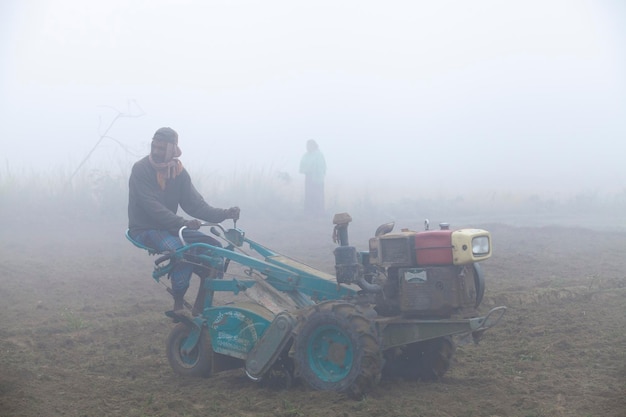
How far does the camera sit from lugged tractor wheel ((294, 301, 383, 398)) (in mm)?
5547

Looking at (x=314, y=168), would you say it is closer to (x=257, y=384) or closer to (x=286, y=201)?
(x=286, y=201)

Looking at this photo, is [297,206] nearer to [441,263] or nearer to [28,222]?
[28,222]

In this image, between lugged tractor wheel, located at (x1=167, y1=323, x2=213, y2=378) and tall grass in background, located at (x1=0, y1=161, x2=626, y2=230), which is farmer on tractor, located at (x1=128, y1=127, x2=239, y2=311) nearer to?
lugged tractor wheel, located at (x1=167, y1=323, x2=213, y2=378)

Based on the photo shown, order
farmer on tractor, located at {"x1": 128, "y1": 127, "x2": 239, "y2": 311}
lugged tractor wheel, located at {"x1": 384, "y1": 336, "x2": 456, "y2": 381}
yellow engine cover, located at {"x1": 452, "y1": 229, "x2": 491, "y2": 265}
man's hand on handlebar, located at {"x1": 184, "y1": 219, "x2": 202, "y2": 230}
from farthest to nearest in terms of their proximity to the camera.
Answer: farmer on tractor, located at {"x1": 128, "y1": 127, "x2": 239, "y2": 311} → man's hand on handlebar, located at {"x1": 184, "y1": 219, "x2": 202, "y2": 230} → lugged tractor wheel, located at {"x1": 384, "y1": 336, "x2": 456, "y2": 381} → yellow engine cover, located at {"x1": 452, "y1": 229, "x2": 491, "y2": 265}

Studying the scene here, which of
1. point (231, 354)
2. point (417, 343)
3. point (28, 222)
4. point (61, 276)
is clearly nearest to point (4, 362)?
point (231, 354)

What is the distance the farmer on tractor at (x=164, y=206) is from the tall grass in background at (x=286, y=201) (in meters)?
11.8

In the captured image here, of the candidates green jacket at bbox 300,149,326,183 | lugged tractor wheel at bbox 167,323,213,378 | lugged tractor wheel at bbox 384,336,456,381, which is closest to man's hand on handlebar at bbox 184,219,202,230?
lugged tractor wheel at bbox 167,323,213,378

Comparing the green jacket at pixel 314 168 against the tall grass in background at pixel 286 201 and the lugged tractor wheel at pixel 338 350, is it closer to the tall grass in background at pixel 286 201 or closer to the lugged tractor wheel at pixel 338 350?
the tall grass in background at pixel 286 201

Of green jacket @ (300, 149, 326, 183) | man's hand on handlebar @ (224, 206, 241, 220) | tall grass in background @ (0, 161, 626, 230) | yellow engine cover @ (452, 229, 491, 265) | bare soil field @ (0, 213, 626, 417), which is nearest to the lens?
bare soil field @ (0, 213, 626, 417)

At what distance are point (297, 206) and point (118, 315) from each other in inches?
494

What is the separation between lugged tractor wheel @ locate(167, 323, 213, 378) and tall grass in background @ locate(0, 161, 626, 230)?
12.3 m

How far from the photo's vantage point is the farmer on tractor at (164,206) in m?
6.86

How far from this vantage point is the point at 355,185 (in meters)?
27.1

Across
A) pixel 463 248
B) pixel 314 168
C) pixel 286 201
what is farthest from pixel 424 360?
pixel 286 201
